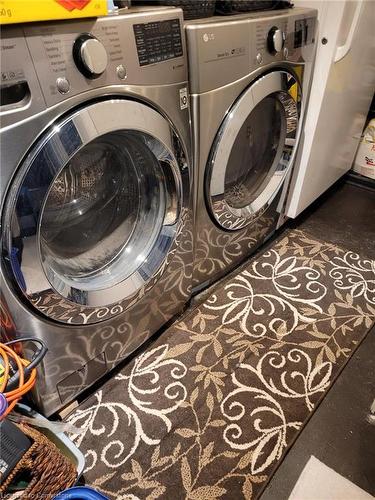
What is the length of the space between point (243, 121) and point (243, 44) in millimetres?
200

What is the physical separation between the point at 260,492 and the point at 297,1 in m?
1.54

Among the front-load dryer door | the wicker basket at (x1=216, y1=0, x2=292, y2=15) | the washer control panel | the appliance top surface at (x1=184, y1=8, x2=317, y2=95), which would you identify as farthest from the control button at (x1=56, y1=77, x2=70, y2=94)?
the wicker basket at (x1=216, y1=0, x2=292, y2=15)

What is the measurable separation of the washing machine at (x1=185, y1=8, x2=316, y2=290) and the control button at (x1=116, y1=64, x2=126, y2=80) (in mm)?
229

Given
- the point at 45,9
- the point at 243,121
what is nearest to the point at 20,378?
the point at 45,9

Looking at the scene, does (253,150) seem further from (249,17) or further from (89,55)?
(89,55)

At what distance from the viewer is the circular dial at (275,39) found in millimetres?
1100

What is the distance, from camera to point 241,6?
112 cm

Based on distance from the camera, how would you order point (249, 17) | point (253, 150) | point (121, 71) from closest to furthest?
point (121, 71), point (249, 17), point (253, 150)

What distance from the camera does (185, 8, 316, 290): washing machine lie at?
3.23ft

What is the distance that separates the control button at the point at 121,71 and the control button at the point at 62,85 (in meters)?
0.12

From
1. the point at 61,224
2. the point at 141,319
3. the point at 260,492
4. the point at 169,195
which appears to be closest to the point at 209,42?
the point at 169,195

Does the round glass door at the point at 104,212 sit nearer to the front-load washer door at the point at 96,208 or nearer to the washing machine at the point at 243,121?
the front-load washer door at the point at 96,208

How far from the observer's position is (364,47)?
1501 millimetres

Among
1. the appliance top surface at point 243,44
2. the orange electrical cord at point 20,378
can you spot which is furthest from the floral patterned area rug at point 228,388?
the appliance top surface at point 243,44
